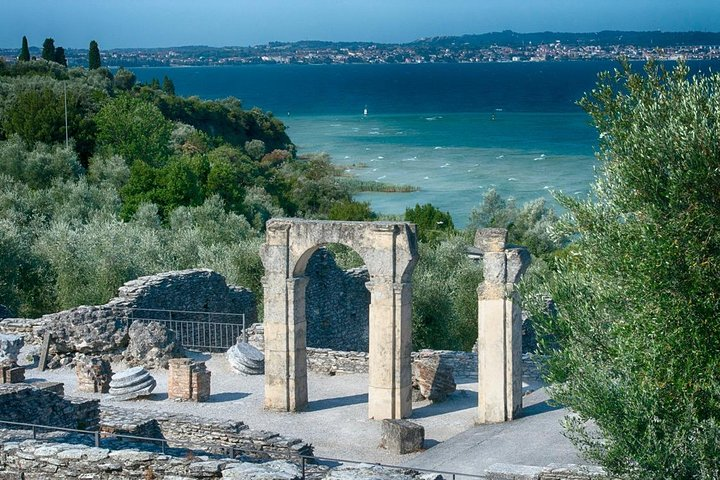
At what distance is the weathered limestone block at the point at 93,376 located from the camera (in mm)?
22844

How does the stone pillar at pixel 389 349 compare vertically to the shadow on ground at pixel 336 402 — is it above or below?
above

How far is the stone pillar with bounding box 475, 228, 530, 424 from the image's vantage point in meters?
20.6

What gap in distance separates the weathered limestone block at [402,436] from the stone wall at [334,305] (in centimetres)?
889

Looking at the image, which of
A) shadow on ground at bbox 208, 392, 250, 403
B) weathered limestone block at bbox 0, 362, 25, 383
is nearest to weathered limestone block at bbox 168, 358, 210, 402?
shadow on ground at bbox 208, 392, 250, 403

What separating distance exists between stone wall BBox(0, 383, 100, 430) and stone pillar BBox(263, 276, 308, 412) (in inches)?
207

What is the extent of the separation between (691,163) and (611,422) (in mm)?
2996

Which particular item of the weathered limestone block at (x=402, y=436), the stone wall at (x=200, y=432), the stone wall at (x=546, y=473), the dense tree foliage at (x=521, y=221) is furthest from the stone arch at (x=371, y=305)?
the dense tree foliage at (x=521, y=221)

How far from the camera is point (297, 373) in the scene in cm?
2195

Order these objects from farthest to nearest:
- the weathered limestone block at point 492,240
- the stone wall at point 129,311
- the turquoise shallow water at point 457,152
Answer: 1. the turquoise shallow water at point 457,152
2. the stone wall at point 129,311
3. the weathered limestone block at point 492,240

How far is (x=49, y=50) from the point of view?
92438 millimetres

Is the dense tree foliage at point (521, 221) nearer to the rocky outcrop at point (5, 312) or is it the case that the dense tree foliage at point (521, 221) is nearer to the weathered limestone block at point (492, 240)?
the rocky outcrop at point (5, 312)

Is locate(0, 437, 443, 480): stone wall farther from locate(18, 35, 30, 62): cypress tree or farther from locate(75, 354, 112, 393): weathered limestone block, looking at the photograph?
locate(18, 35, 30, 62): cypress tree

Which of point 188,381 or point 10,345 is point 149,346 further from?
point 10,345

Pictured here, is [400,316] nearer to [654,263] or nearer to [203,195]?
[654,263]
